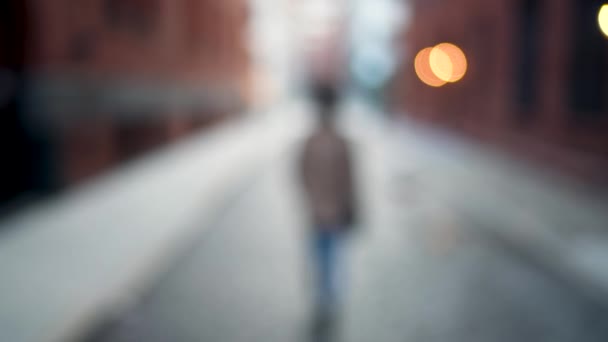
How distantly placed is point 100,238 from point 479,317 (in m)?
4.64

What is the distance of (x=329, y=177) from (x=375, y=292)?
1.90 meters

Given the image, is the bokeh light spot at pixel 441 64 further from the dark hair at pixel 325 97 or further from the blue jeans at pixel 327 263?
the blue jeans at pixel 327 263

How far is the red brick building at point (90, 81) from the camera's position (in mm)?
8977

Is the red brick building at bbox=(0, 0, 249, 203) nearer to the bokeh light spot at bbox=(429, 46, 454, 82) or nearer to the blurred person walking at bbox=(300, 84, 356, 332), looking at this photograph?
the blurred person walking at bbox=(300, 84, 356, 332)

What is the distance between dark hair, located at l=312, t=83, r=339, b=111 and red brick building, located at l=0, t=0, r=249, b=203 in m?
5.92

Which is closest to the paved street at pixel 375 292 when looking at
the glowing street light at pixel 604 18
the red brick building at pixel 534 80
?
the red brick building at pixel 534 80

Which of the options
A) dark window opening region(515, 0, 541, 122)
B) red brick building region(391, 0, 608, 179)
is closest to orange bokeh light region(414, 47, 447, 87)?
red brick building region(391, 0, 608, 179)

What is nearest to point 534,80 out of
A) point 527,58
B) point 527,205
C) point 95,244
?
point 527,58

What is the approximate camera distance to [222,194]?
12.4 metres

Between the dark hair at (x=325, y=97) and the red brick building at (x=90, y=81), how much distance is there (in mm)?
5923

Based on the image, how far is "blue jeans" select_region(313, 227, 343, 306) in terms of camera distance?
461 centimetres

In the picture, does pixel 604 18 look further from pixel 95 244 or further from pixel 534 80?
pixel 534 80

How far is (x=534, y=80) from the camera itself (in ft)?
49.7

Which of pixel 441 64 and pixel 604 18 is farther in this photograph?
pixel 441 64
